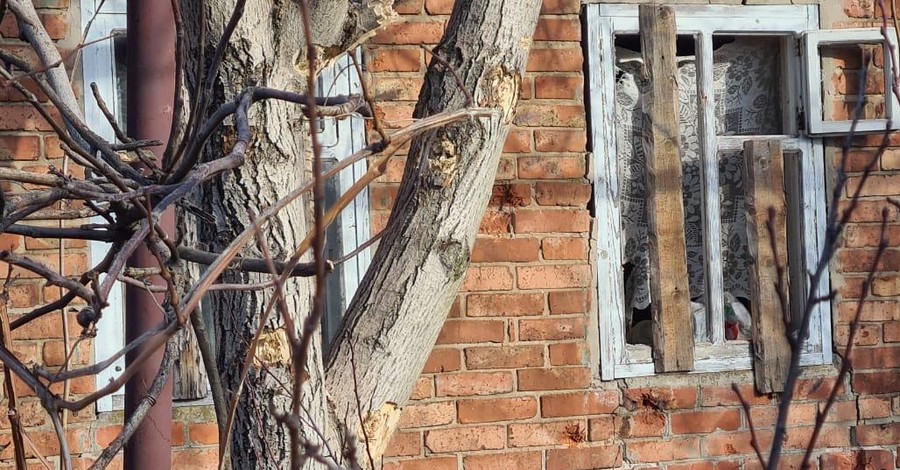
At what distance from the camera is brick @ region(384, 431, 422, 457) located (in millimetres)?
3238

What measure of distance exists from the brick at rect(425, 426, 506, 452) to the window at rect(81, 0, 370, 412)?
48cm

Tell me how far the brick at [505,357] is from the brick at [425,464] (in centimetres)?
31

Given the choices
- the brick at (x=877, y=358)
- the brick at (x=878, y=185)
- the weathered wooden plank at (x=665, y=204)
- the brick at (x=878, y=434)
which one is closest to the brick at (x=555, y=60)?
the weathered wooden plank at (x=665, y=204)

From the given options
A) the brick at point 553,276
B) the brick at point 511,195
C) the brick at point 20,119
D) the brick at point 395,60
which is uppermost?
the brick at point 395,60

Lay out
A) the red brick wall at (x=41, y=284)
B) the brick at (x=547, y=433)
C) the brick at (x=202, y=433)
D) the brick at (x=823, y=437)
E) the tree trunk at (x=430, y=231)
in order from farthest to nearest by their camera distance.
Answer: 1. the brick at (x=823, y=437)
2. the brick at (x=547, y=433)
3. the brick at (x=202, y=433)
4. the red brick wall at (x=41, y=284)
5. the tree trunk at (x=430, y=231)

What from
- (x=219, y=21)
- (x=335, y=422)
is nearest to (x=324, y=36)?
Result: (x=219, y=21)

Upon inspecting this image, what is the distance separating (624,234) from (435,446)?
97 centimetres

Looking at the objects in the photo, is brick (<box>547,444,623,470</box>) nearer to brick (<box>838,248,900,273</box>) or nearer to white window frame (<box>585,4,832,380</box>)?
white window frame (<box>585,4,832,380</box>)

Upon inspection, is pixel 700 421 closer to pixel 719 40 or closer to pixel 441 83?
pixel 719 40

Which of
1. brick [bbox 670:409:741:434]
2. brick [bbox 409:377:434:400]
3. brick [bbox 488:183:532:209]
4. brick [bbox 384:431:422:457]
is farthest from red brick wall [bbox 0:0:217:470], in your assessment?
brick [bbox 670:409:741:434]

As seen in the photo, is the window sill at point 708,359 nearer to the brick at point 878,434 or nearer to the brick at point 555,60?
the brick at point 878,434

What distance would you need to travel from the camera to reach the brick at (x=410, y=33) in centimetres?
326

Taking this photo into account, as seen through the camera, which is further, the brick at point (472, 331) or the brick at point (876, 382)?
the brick at point (876, 382)

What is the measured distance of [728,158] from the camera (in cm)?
361
